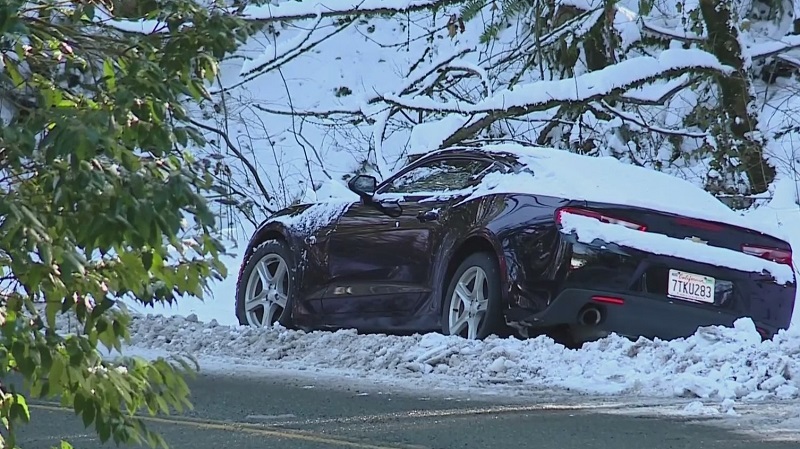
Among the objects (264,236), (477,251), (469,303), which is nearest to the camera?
(469,303)

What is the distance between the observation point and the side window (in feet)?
30.6

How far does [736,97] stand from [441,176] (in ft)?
25.8

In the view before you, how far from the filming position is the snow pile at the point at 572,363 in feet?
24.1

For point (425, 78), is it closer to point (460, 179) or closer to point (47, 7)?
point (460, 179)

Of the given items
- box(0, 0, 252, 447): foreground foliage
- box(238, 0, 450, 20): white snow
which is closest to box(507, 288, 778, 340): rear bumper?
box(0, 0, 252, 447): foreground foliage

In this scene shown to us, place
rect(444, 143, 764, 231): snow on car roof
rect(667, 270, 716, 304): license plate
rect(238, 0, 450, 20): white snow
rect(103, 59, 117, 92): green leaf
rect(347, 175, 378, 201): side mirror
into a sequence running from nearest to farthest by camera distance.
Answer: rect(103, 59, 117, 92): green leaf < rect(667, 270, 716, 304): license plate < rect(444, 143, 764, 231): snow on car roof < rect(347, 175, 378, 201): side mirror < rect(238, 0, 450, 20): white snow

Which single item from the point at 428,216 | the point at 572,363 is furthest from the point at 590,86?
the point at 572,363

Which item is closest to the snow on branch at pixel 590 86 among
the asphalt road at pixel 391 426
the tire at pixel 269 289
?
the tire at pixel 269 289

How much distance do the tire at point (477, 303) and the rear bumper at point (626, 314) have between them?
15cm

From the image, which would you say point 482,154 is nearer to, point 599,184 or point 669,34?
point 599,184

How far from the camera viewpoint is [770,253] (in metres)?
8.71

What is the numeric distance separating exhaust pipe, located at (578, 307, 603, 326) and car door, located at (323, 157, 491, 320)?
128cm

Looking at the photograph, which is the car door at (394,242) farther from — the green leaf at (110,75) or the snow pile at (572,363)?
the green leaf at (110,75)

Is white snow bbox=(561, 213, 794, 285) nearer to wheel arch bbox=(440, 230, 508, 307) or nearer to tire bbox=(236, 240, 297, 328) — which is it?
wheel arch bbox=(440, 230, 508, 307)
